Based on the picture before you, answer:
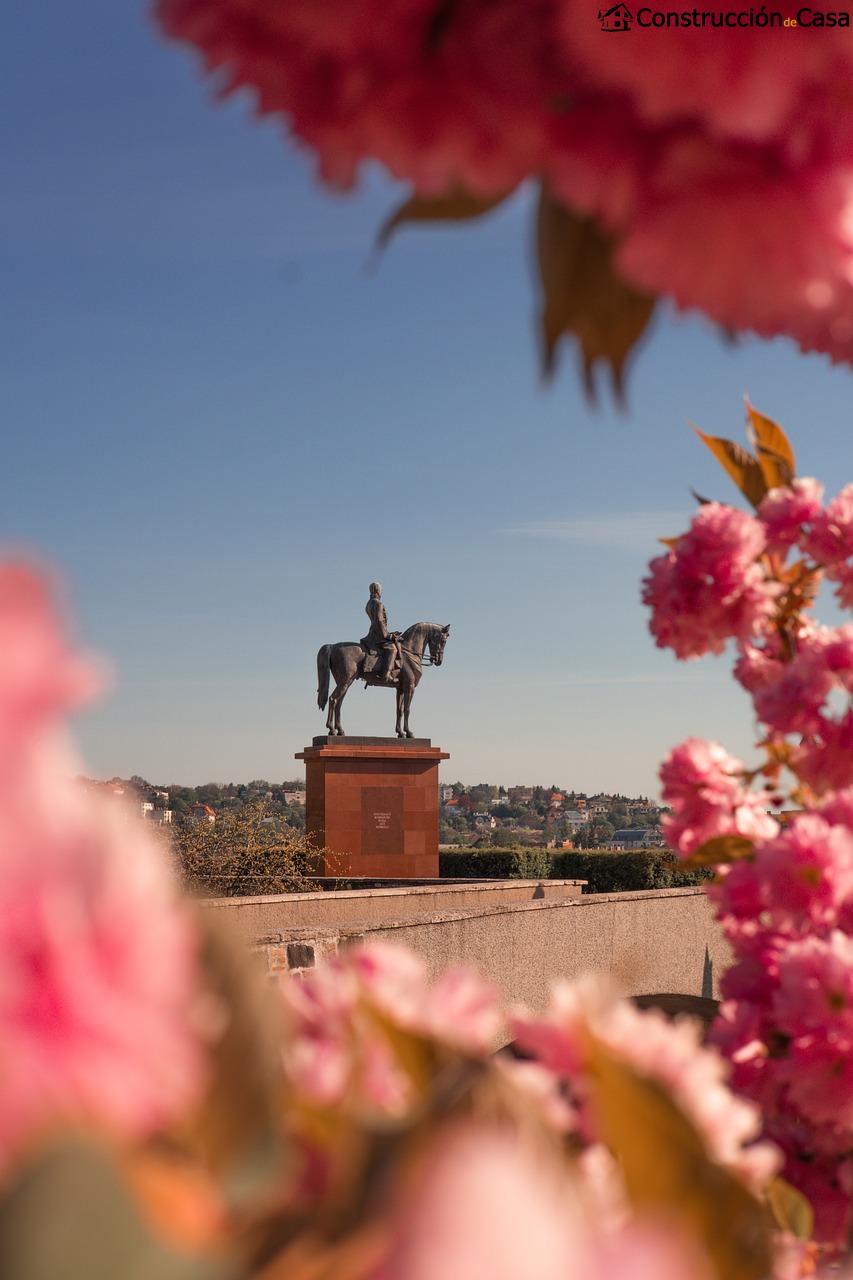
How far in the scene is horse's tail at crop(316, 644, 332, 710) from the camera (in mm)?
22875

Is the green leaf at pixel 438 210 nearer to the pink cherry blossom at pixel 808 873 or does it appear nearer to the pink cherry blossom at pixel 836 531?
the pink cherry blossom at pixel 808 873

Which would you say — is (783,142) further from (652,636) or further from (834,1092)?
(652,636)

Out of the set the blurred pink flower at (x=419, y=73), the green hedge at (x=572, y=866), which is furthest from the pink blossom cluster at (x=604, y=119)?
the green hedge at (x=572, y=866)

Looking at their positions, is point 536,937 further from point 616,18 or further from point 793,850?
point 616,18

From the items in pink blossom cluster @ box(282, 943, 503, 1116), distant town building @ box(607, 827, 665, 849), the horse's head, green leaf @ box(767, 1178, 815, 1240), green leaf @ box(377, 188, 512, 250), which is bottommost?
distant town building @ box(607, 827, 665, 849)

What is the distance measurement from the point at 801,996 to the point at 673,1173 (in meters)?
1.00

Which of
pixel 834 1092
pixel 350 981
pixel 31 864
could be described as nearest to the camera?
pixel 31 864

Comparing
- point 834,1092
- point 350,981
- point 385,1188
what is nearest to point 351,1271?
point 385,1188

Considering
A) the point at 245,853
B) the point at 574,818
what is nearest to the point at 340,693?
the point at 245,853

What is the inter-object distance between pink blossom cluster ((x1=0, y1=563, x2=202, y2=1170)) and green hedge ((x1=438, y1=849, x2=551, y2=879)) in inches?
877

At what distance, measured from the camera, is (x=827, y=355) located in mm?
812

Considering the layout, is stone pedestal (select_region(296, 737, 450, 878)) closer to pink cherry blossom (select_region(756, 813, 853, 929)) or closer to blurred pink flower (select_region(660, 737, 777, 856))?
blurred pink flower (select_region(660, 737, 777, 856))

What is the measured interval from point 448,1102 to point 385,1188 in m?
0.09

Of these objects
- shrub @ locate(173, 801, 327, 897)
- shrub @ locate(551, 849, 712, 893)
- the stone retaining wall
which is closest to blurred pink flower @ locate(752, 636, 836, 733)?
the stone retaining wall
